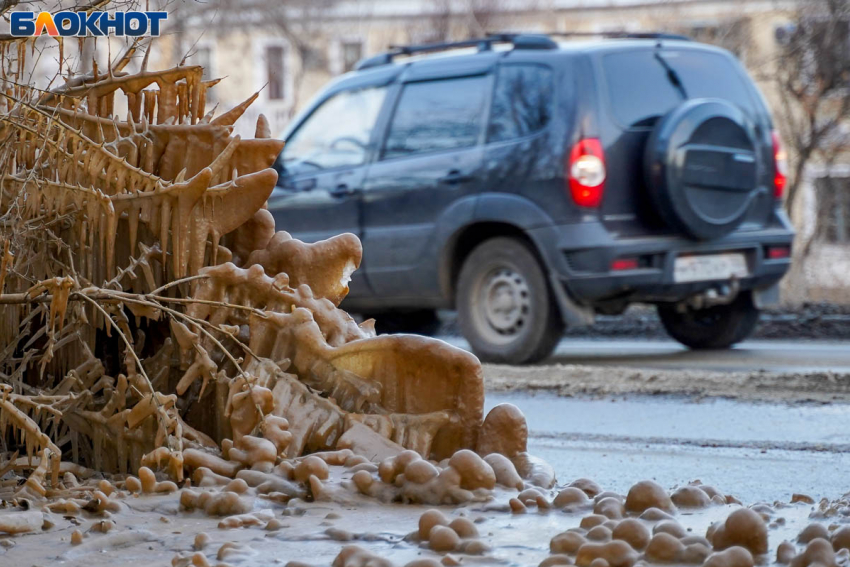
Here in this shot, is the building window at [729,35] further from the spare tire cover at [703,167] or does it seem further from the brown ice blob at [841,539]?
the brown ice blob at [841,539]

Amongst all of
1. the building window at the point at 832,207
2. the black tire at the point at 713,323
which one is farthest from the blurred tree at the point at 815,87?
the black tire at the point at 713,323

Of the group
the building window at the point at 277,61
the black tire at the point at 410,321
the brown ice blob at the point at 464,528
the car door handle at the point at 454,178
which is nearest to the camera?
the brown ice blob at the point at 464,528

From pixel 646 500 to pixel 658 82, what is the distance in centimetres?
588

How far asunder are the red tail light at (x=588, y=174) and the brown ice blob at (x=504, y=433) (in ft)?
15.4

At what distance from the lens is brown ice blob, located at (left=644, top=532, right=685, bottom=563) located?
248cm

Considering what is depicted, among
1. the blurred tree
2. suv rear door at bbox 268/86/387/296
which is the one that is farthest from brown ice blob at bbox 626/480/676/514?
the blurred tree

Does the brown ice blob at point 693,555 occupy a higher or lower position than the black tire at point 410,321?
higher

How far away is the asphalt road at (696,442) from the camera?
4.14 metres

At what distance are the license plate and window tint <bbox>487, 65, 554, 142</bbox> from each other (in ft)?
4.23

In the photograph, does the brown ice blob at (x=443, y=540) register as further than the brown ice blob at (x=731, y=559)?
Yes

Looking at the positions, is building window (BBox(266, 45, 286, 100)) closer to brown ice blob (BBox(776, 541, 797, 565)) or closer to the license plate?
the license plate

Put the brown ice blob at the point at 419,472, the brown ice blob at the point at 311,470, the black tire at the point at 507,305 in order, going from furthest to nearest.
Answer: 1. the black tire at the point at 507,305
2. the brown ice blob at the point at 311,470
3. the brown ice blob at the point at 419,472

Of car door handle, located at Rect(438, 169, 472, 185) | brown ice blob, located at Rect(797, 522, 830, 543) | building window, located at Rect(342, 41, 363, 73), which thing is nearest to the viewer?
brown ice blob, located at Rect(797, 522, 830, 543)

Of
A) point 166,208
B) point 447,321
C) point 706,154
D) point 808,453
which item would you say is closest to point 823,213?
point 447,321
